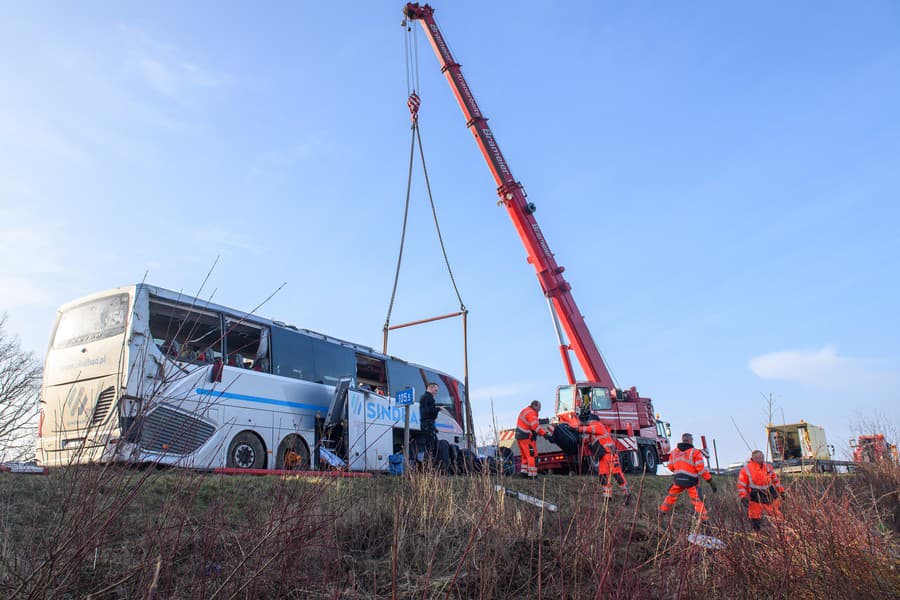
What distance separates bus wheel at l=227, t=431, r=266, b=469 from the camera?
10.5m

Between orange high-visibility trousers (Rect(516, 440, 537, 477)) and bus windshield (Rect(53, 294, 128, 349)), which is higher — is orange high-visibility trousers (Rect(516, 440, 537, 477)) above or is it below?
below

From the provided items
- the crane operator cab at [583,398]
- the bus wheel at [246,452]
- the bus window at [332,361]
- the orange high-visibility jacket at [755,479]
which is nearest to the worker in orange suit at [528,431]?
the orange high-visibility jacket at [755,479]

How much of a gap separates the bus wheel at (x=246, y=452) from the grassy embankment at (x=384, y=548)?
11.3 ft

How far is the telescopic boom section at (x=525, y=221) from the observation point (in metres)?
18.0

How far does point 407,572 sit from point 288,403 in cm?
670

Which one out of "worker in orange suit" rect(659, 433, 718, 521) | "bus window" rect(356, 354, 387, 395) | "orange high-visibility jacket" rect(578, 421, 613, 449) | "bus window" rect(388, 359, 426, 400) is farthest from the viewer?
"bus window" rect(388, 359, 426, 400)

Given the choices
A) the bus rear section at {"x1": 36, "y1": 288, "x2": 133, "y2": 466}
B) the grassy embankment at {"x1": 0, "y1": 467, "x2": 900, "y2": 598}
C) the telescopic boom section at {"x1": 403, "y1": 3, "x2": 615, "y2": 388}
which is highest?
the telescopic boom section at {"x1": 403, "y1": 3, "x2": 615, "y2": 388}

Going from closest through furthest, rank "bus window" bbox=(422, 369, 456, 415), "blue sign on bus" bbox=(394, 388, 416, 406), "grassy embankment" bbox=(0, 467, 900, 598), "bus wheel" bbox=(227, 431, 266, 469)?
"grassy embankment" bbox=(0, 467, 900, 598)
"blue sign on bus" bbox=(394, 388, 416, 406)
"bus wheel" bbox=(227, 431, 266, 469)
"bus window" bbox=(422, 369, 456, 415)

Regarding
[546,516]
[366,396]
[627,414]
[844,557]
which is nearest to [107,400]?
[366,396]

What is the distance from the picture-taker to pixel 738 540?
4.46 metres

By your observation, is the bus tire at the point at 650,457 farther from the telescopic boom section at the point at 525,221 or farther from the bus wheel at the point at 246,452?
the bus wheel at the point at 246,452

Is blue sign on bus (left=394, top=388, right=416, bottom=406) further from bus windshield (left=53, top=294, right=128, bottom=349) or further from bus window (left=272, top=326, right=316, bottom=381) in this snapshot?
bus windshield (left=53, top=294, right=128, bottom=349)

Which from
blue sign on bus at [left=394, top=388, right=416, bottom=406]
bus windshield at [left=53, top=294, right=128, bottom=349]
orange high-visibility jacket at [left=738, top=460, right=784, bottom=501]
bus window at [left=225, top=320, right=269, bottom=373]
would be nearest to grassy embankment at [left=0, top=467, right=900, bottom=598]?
orange high-visibility jacket at [left=738, top=460, right=784, bottom=501]

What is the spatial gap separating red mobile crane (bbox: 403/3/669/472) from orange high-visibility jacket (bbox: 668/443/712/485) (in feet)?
22.5
